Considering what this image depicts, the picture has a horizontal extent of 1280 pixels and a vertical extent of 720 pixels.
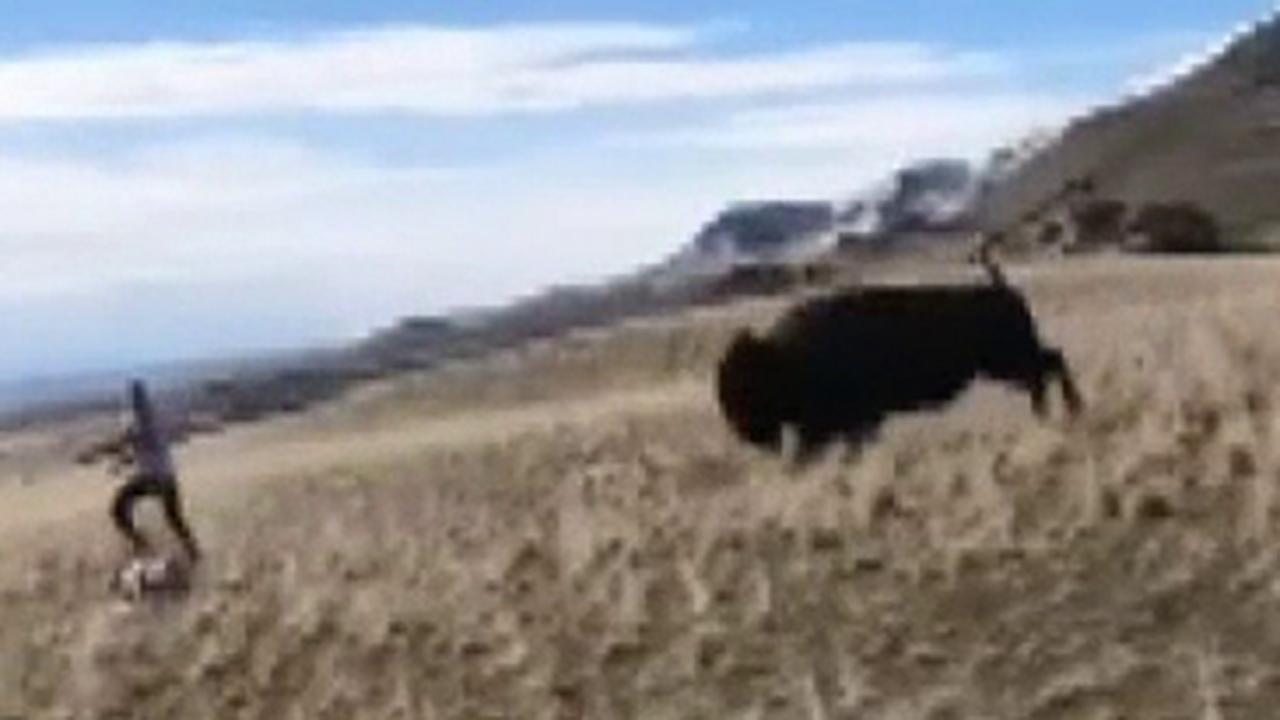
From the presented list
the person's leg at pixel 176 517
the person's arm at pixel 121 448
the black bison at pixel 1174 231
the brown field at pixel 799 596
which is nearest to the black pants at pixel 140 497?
the person's leg at pixel 176 517

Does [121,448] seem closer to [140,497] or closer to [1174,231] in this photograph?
[140,497]

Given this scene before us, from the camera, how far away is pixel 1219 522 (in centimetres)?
1695

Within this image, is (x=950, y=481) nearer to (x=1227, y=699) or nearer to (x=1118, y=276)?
(x=1227, y=699)

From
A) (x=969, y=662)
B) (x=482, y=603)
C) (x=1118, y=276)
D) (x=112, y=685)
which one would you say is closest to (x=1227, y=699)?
(x=969, y=662)

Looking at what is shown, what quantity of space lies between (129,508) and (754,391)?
199 inches

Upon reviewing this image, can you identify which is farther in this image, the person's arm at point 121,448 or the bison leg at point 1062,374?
the person's arm at point 121,448

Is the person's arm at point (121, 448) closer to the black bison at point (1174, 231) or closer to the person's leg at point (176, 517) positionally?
the person's leg at point (176, 517)

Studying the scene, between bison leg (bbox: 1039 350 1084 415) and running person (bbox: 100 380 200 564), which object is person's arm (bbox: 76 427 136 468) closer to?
running person (bbox: 100 380 200 564)

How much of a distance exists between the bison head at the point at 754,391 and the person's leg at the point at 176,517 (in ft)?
14.6

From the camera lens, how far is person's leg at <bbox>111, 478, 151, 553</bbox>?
26062 mm

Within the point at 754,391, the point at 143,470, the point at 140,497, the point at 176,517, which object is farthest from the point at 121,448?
the point at 754,391

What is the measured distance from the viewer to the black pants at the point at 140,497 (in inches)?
1011

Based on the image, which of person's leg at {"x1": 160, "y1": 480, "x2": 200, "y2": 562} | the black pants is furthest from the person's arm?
person's leg at {"x1": 160, "y1": 480, "x2": 200, "y2": 562}

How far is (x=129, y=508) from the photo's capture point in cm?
2672
